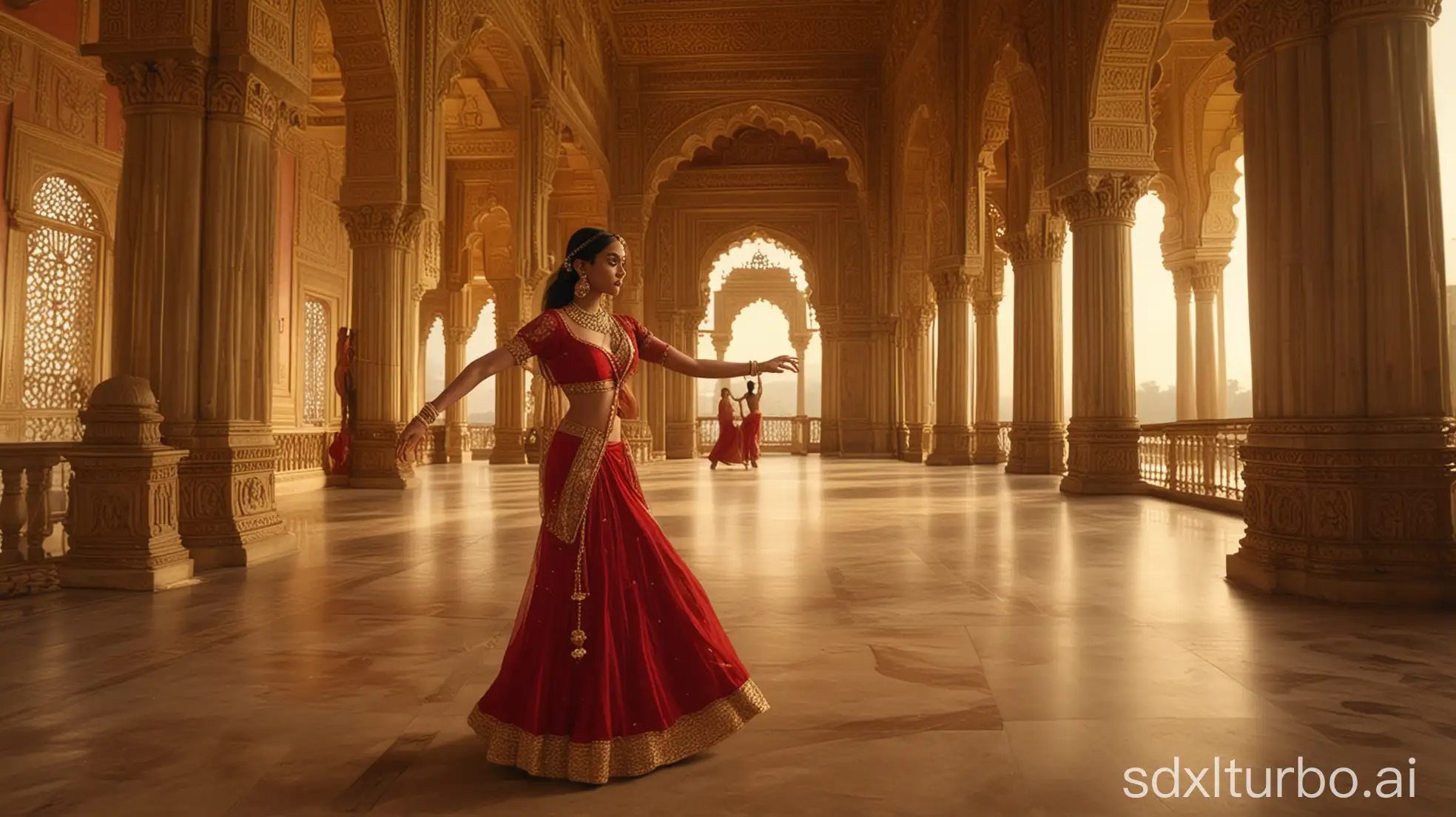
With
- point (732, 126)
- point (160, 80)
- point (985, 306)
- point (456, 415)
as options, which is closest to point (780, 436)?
point (732, 126)

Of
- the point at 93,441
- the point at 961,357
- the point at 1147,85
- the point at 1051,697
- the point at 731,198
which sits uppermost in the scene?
the point at 731,198

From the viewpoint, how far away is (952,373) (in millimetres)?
15523

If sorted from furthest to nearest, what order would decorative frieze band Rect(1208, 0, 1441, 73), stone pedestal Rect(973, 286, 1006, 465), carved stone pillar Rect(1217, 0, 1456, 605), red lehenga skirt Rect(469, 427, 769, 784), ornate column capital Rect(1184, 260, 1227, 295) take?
ornate column capital Rect(1184, 260, 1227, 295), stone pedestal Rect(973, 286, 1006, 465), decorative frieze band Rect(1208, 0, 1441, 73), carved stone pillar Rect(1217, 0, 1456, 605), red lehenga skirt Rect(469, 427, 769, 784)

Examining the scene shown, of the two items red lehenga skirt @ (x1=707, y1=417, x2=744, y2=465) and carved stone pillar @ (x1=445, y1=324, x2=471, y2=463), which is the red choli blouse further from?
carved stone pillar @ (x1=445, y1=324, x2=471, y2=463)

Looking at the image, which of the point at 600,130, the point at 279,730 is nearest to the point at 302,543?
the point at 279,730

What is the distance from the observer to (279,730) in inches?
95.0

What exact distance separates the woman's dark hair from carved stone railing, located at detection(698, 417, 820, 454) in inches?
801

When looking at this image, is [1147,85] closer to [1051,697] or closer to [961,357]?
[961,357]

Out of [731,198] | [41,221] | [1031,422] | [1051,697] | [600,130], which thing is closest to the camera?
[1051,697]

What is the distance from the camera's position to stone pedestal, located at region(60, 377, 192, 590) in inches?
178

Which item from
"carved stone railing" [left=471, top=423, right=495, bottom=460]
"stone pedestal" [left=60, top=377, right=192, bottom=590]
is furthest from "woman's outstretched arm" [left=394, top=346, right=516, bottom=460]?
"carved stone railing" [left=471, top=423, right=495, bottom=460]

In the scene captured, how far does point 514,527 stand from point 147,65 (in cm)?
370

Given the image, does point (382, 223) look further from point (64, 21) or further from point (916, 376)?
point (916, 376)

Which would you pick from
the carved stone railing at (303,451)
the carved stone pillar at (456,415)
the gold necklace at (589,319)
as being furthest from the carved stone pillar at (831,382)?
the gold necklace at (589,319)
